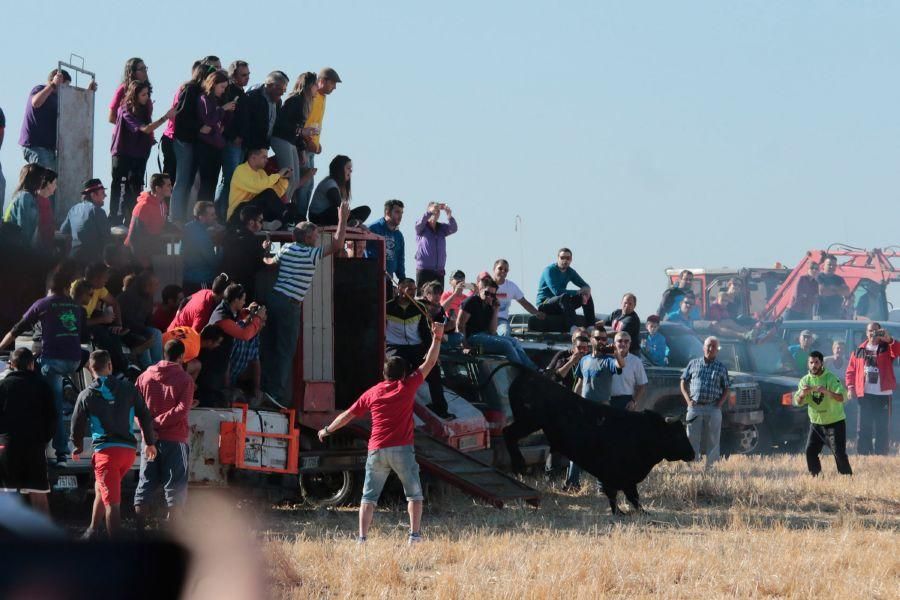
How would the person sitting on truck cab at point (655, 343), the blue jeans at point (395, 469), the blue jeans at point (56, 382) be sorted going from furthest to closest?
the person sitting on truck cab at point (655, 343) < the blue jeans at point (56, 382) < the blue jeans at point (395, 469)

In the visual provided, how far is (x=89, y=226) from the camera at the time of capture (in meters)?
14.7

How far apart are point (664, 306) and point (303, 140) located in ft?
29.2

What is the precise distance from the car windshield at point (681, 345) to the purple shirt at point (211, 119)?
7.74m

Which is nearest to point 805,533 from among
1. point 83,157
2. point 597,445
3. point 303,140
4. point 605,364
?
point 597,445

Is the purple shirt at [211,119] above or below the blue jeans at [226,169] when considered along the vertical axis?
above

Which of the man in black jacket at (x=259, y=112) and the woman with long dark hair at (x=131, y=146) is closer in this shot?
the woman with long dark hair at (x=131, y=146)

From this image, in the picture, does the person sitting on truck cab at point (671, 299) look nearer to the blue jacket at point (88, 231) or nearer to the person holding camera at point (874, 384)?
the person holding camera at point (874, 384)

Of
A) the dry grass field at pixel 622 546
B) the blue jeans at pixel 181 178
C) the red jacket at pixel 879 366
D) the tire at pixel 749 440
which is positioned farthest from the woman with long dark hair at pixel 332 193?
the red jacket at pixel 879 366

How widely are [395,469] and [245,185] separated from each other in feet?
13.6

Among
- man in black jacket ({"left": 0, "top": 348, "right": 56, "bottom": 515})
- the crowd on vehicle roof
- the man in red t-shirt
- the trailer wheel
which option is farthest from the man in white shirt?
man in black jacket ({"left": 0, "top": 348, "right": 56, "bottom": 515})

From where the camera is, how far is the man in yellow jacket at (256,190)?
1555 centimetres

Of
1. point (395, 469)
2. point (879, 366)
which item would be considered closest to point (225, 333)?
point (395, 469)

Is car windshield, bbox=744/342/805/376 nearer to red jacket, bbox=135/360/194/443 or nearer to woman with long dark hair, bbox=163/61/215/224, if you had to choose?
woman with long dark hair, bbox=163/61/215/224

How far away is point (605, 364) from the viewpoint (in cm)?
1747
